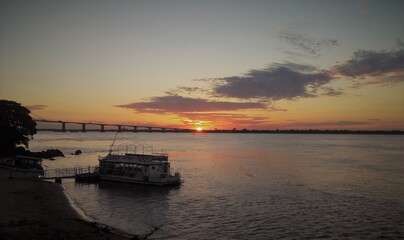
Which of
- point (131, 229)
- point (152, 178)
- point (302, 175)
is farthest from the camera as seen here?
point (302, 175)

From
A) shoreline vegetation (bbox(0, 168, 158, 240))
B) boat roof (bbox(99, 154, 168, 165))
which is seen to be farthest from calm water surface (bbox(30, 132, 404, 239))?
boat roof (bbox(99, 154, 168, 165))

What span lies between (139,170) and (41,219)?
31.2 metres

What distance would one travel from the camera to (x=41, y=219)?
1203 inches

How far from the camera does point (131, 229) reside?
113 feet

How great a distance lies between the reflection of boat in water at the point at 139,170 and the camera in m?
60.3

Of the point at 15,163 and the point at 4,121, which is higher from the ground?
the point at 4,121

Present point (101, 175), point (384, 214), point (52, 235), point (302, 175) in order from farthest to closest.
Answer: point (302, 175), point (101, 175), point (384, 214), point (52, 235)

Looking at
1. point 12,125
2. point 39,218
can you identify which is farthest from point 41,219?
point 12,125

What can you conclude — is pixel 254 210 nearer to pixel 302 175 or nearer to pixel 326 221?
pixel 326 221

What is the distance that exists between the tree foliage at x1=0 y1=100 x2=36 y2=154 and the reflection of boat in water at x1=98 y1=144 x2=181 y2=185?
96.5 ft

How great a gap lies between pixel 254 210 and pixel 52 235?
2521 cm

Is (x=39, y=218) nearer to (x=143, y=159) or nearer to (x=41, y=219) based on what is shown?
(x=41, y=219)

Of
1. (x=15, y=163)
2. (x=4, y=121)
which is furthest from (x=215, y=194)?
(x=4, y=121)

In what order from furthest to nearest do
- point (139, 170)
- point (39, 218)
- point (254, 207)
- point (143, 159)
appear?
point (143, 159) < point (139, 170) < point (254, 207) < point (39, 218)
